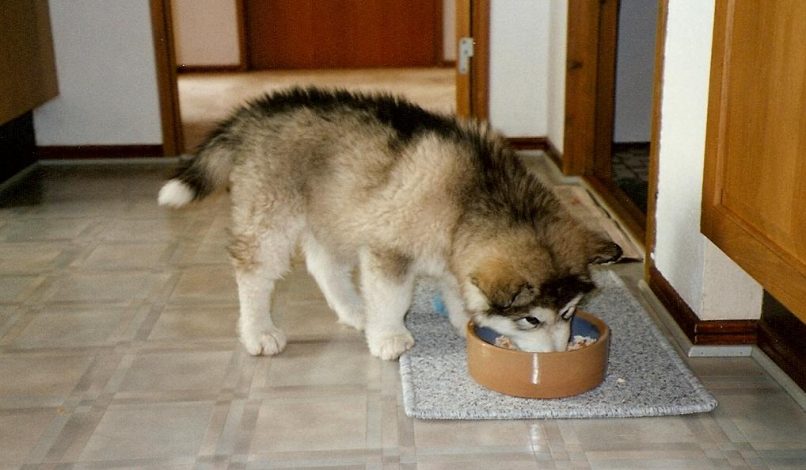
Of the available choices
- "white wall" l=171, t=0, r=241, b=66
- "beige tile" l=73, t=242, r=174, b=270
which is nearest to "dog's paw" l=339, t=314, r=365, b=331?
"beige tile" l=73, t=242, r=174, b=270

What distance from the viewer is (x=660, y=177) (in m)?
2.95

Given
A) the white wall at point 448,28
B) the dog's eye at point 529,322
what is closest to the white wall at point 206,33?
the white wall at point 448,28

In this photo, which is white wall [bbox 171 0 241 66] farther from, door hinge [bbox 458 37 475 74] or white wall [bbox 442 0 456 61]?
door hinge [bbox 458 37 475 74]

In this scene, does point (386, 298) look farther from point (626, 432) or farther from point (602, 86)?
point (602, 86)

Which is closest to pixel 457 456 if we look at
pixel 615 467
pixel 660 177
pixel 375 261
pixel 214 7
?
pixel 615 467

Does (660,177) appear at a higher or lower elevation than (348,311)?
higher

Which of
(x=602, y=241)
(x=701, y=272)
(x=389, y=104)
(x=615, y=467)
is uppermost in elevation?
(x=389, y=104)

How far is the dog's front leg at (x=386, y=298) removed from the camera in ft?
8.20

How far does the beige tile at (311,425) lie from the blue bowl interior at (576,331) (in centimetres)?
40

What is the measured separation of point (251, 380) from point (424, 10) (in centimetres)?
743

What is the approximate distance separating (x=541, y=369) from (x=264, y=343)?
862 mm

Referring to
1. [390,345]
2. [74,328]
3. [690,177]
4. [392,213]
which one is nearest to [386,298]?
[390,345]

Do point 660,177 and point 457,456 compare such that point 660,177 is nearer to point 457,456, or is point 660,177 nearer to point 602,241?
point 602,241

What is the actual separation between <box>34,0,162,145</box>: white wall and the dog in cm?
268
